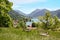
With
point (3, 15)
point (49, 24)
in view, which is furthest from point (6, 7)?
point (49, 24)

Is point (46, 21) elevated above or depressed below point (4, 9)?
below

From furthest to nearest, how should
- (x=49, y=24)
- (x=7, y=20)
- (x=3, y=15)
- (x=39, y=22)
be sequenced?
(x=39, y=22), (x=49, y=24), (x=7, y=20), (x=3, y=15)

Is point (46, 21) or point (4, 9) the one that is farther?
point (46, 21)

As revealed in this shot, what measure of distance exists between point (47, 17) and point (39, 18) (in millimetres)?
2225

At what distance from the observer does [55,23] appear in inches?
1875

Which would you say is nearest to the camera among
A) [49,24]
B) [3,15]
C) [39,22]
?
[3,15]

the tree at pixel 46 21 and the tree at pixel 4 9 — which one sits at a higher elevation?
the tree at pixel 4 9

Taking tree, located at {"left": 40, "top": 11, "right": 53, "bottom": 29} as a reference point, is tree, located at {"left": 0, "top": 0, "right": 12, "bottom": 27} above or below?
above

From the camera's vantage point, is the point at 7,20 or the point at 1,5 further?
the point at 7,20

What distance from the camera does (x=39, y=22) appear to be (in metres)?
50.3

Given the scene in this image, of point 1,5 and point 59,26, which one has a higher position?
point 1,5

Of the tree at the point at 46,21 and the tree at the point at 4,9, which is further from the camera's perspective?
the tree at the point at 46,21

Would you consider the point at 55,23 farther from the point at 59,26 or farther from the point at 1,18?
the point at 1,18

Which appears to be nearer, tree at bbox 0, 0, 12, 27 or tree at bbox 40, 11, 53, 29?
tree at bbox 0, 0, 12, 27
